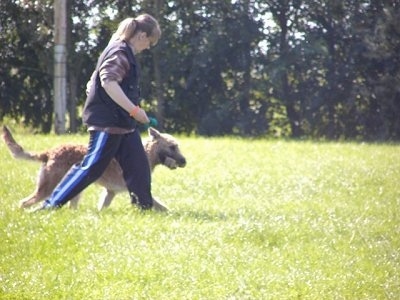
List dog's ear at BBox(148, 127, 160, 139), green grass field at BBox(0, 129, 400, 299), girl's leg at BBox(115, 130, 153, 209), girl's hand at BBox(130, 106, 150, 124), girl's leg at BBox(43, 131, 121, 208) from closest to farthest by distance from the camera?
green grass field at BBox(0, 129, 400, 299)
girl's hand at BBox(130, 106, 150, 124)
girl's leg at BBox(43, 131, 121, 208)
girl's leg at BBox(115, 130, 153, 209)
dog's ear at BBox(148, 127, 160, 139)

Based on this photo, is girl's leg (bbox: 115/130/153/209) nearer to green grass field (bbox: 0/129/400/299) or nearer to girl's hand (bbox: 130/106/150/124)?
green grass field (bbox: 0/129/400/299)

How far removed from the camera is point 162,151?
33.7 feet

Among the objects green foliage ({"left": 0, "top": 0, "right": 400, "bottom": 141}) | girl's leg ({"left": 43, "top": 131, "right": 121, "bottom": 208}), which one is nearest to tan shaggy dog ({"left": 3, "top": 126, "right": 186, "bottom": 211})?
girl's leg ({"left": 43, "top": 131, "right": 121, "bottom": 208})

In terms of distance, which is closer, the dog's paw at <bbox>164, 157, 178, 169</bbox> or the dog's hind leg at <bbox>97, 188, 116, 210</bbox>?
the dog's hind leg at <bbox>97, 188, 116, 210</bbox>

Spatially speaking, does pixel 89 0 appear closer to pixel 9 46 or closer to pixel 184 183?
pixel 9 46

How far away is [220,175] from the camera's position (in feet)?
43.3

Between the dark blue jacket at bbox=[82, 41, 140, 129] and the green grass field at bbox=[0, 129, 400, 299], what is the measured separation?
910 mm

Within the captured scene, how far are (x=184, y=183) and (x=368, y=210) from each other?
2.77 meters

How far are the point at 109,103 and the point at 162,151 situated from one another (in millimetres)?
1744

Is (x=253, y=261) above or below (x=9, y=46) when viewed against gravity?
below

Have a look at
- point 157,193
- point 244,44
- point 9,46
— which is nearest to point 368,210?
point 157,193

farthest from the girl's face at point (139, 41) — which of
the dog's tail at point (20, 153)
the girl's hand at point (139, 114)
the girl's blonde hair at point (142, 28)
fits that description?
the dog's tail at point (20, 153)

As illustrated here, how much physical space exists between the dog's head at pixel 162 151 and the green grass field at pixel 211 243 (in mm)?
518

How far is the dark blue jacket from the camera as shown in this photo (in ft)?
28.4
